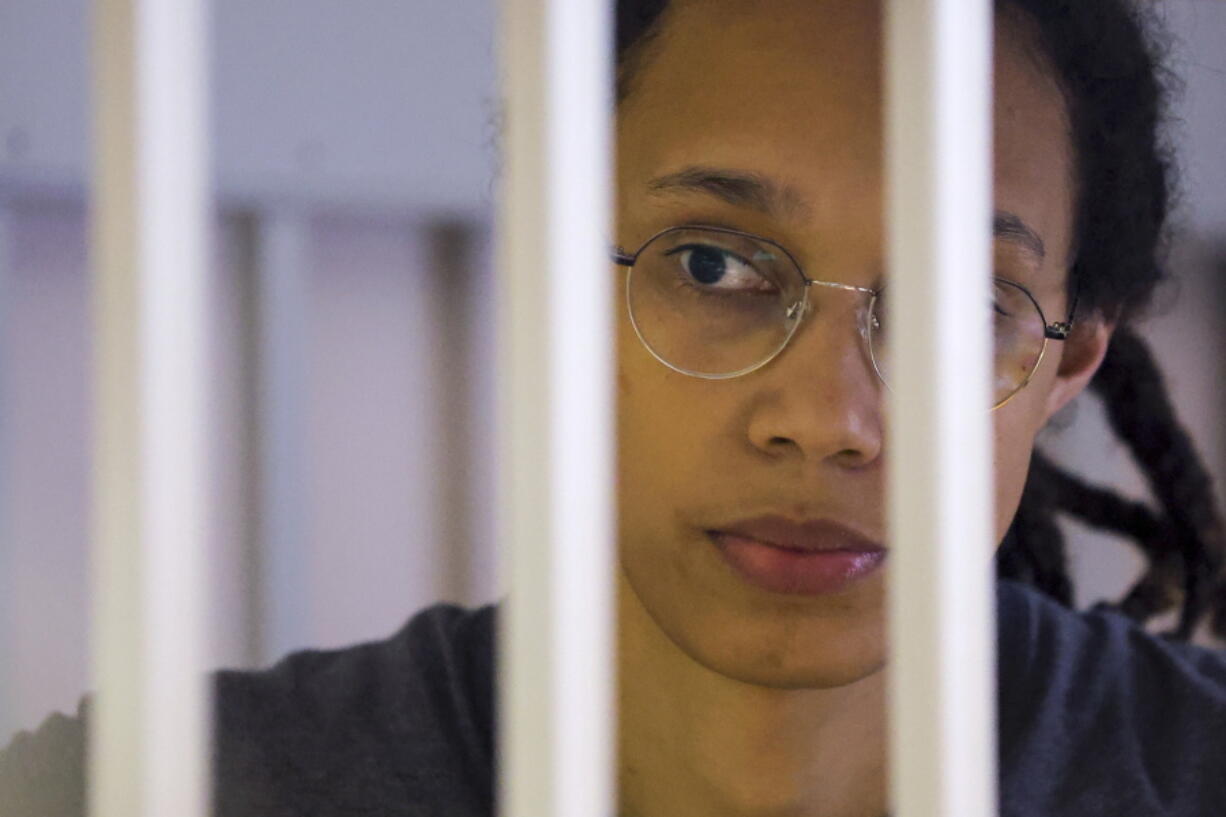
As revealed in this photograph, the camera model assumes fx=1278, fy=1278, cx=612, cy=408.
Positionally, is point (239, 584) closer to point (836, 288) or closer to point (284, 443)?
point (284, 443)

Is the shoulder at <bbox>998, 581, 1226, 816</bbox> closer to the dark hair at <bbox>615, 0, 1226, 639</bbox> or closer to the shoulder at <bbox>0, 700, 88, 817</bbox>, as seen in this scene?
the dark hair at <bbox>615, 0, 1226, 639</bbox>

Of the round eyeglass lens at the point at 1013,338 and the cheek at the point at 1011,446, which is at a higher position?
the round eyeglass lens at the point at 1013,338

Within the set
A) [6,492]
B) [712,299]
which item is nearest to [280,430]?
[6,492]

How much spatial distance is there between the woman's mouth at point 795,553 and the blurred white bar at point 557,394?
360 millimetres

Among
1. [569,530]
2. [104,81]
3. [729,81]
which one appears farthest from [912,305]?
[729,81]

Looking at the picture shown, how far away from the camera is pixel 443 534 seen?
2.20 metres

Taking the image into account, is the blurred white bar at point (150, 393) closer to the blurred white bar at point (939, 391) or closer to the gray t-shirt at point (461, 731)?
the blurred white bar at point (939, 391)

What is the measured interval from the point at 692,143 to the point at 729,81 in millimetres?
53

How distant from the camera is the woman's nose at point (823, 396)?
0.75m

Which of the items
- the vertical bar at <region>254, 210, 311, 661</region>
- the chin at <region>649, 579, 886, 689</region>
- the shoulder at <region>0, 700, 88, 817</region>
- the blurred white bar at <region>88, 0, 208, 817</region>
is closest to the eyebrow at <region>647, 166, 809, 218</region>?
the chin at <region>649, 579, 886, 689</region>

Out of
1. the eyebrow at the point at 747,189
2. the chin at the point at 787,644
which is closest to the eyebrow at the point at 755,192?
the eyebrow at the point at 747,189

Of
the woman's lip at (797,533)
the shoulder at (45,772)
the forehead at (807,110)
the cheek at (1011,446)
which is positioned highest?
the forehead at (807,110)

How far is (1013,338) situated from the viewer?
86 cm

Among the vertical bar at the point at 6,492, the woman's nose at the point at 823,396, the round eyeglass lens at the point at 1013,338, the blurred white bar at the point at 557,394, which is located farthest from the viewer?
the vertical bar at the point at 6,492
